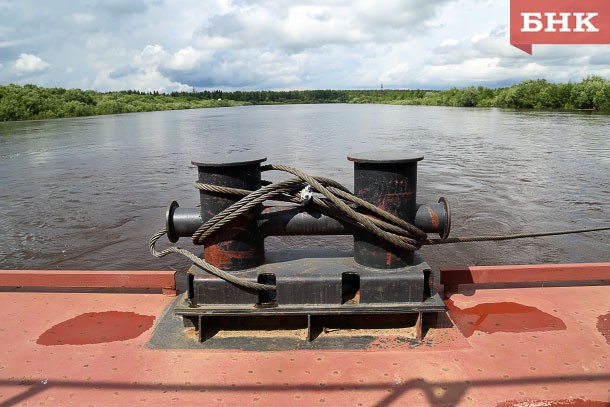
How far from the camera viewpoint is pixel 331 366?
274 centimetres

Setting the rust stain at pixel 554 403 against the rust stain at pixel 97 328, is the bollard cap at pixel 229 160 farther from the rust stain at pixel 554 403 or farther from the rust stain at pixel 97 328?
the rust stain at pixel 554 403

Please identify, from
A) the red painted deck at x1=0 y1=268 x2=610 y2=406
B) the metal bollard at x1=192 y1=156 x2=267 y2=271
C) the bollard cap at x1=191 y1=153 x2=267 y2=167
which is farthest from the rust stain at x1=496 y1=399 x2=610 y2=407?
the bollard cap at x1=191 y1=153 x2=267 y2=167

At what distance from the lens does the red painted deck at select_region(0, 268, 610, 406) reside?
2475 millimetres

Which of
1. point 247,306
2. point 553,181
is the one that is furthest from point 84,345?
point 553,181

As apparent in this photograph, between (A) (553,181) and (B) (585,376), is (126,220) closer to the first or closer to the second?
(B) (585,376)

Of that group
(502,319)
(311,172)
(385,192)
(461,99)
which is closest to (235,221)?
(385,192)

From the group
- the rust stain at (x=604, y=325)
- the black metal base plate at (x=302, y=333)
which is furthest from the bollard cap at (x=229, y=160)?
the rust stain at (x=604, y=325)

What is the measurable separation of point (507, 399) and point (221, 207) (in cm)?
195

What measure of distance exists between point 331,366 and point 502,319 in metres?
1.33

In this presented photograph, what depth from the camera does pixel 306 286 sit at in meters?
2.99

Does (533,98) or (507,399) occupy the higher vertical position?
(533,98)

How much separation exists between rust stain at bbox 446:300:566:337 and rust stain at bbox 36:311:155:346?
214cm

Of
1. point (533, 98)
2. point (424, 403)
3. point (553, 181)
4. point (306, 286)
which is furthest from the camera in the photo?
point (533, 98)

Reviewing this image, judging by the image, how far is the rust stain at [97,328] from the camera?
309 cm
